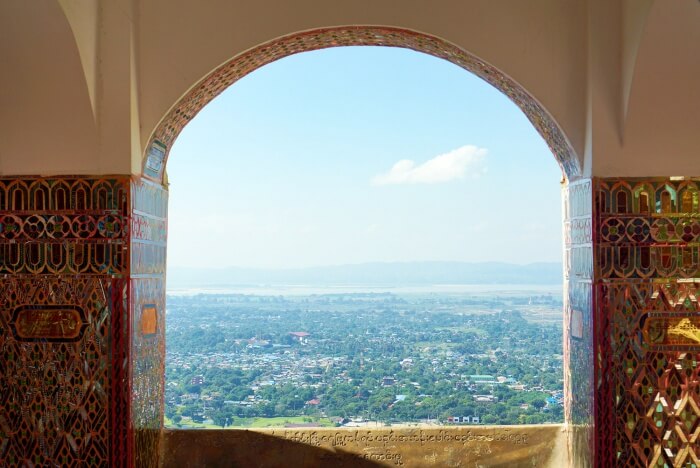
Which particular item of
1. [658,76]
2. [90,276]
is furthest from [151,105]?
[658,76]

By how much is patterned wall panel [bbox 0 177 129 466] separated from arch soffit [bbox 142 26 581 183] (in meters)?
0.48

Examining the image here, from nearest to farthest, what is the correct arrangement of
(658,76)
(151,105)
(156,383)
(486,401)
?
(658,76)
(151,105)
(156,383)
(486,401)

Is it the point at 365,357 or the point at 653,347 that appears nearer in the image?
the point at 653,347

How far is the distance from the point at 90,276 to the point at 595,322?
8.86 feet

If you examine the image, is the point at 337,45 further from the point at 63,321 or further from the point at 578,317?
the point at 63,321

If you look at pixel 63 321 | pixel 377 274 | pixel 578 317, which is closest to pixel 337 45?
pixel 578 317

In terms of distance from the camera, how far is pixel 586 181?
4441 millimetres

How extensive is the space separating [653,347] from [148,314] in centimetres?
277

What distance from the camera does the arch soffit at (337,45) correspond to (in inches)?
179

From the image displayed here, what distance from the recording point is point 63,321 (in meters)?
4.32

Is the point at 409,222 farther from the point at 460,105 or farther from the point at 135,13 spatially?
the point at 135,13

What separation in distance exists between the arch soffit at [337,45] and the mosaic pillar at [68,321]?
473 millimetres

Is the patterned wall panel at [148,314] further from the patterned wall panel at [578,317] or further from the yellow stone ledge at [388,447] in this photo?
the patterned wall panel at [578,317]

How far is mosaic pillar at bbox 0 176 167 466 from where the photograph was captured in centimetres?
429
